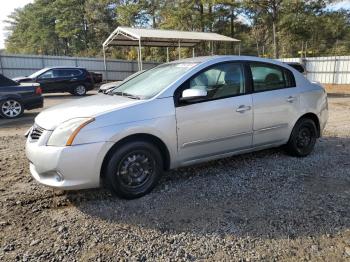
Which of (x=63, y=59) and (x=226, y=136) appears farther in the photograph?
(x=63, y=59)

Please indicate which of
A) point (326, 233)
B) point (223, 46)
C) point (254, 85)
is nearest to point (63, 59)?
point (223, 46)

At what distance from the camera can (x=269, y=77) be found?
16.9ft

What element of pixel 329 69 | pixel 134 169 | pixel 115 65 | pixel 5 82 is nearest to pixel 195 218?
pixel 134 169

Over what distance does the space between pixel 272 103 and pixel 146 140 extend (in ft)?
6.88

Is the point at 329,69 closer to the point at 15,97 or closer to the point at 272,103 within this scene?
the point at 15,97

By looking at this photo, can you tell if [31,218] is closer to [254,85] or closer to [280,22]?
[254,85]

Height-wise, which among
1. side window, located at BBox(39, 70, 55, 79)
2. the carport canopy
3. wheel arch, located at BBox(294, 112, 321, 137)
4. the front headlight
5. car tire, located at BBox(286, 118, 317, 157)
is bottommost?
car tire, located at BBox(286, 118, 317, 157)

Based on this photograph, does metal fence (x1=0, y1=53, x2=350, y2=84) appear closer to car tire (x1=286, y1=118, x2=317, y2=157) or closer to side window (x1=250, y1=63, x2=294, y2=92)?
car tire (x1=286, y1=118, x2=317, y2=157)

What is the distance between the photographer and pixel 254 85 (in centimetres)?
490

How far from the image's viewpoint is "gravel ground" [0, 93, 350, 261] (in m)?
3.03

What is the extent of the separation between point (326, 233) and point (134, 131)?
2.23 meters

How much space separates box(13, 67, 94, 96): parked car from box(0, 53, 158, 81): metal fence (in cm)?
889

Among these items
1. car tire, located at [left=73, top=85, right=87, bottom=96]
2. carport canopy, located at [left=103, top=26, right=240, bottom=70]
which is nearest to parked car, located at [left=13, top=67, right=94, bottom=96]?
car tire, located at [left=73, top=85, right=87, bottom=96]

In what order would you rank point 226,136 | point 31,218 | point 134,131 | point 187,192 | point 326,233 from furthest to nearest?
point 226,136, point 187,192, point 134,131, point 31,218, point 326,233
